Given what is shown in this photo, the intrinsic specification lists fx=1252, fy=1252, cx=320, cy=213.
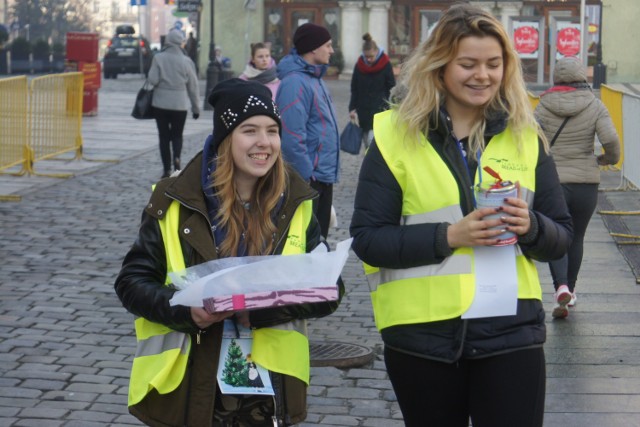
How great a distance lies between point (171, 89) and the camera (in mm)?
14492

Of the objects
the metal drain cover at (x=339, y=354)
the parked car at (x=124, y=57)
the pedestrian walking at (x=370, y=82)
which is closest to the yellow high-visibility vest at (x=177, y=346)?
the metal drain cover at (x=339, y=354)

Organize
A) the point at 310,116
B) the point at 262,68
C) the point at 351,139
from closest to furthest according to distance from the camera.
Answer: the point at 310,116, the point at 262,68, the point at 351,139

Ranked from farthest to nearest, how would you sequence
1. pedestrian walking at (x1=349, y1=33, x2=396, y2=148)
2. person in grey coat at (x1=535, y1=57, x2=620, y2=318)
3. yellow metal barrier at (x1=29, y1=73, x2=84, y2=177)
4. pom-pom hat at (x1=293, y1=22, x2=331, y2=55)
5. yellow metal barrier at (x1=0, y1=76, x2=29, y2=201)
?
1. yellow metal barrier at (x1=29, y1=73, x2=84, y2=177)
2. pedestrian walking at (x1=349, y1=33, x2=396, y2=148)
3. yellow metal barrier at (x1=0, y1=76, x2=29, y2=201)
4. person in grey coat at (x1=535, y1=57, x2=620, y2=318)
5. pom-pom hat at (x1=293, y1=22, x2=331, y2=55)

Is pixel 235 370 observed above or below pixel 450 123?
below

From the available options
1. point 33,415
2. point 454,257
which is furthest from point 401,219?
point 33,415

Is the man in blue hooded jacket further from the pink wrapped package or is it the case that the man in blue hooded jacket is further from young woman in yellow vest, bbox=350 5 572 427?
the pink wrapped package

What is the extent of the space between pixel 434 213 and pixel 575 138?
4.64 metres

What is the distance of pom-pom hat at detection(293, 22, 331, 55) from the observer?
766cm

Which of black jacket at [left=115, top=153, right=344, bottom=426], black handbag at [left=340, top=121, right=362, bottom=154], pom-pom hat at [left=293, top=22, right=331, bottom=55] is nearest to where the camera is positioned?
black jacket at [left=115, top=153, right=344, bottom=426]

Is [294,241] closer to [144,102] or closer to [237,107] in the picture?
[237,107]

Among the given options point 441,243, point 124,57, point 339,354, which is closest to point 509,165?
point 441,243

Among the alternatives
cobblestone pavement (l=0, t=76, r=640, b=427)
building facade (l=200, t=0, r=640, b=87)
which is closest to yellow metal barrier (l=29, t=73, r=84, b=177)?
cobblestone pavement (l=0, t=76, r=640, b=427)

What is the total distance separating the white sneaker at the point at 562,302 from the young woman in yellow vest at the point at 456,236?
13.9ft

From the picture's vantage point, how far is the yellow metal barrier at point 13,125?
14344mm
